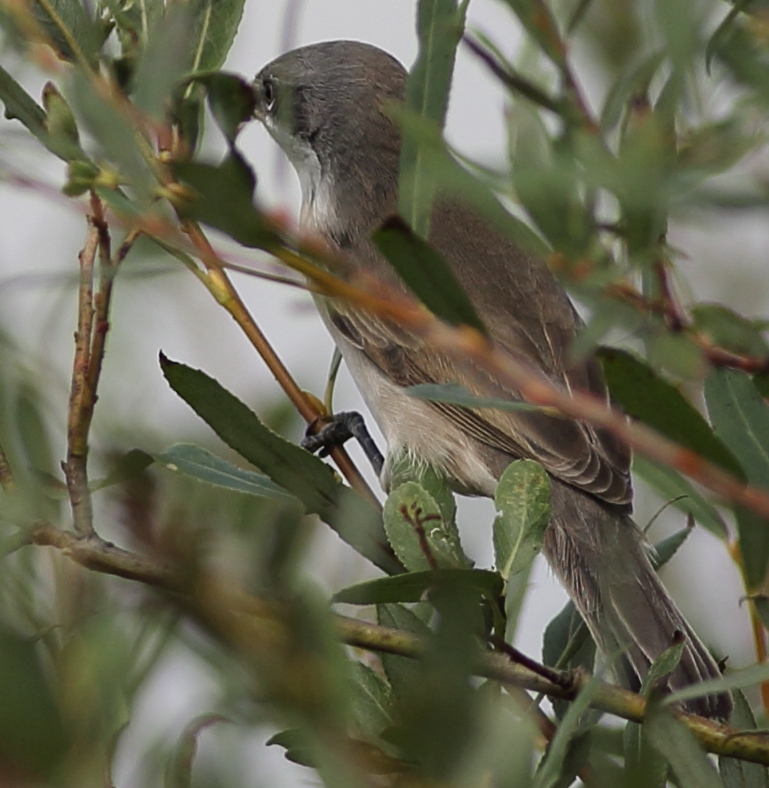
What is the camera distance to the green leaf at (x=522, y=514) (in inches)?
66.9

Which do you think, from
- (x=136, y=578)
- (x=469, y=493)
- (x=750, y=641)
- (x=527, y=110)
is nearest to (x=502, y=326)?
(x=469, y=493)

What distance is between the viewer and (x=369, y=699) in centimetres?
160

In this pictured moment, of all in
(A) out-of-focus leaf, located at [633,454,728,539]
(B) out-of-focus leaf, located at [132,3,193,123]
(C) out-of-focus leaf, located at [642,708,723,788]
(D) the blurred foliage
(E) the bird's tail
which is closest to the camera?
(D) the blurred foliage

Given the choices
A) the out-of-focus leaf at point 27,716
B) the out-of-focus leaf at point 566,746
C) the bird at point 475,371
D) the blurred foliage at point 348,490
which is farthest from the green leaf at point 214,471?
the out-of-focus leaf at point 27,716

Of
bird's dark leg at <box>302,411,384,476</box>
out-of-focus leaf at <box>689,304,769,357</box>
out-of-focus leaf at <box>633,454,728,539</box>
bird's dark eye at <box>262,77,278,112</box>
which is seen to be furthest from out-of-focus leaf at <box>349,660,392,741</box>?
bird's dark eye at <box>262,77,278,112</box>

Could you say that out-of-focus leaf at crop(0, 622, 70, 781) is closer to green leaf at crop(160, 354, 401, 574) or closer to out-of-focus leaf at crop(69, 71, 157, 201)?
out-of-focus leaf at crop(69, 71, 157, 201)

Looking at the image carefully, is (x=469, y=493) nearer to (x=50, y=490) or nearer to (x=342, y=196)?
(x=342, y=196)

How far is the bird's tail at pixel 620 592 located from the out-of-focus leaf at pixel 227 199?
4.90 ft

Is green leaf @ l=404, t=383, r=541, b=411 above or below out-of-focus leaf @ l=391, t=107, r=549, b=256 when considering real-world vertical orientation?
below

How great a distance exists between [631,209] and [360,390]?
2.57m

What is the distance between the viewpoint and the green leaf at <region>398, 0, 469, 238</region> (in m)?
1.34

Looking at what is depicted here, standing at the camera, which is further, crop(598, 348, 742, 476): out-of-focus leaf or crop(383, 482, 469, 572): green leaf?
crop(383, 482, 469, 572): green leaf

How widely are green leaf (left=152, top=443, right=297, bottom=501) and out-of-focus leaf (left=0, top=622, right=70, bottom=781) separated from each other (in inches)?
41.5

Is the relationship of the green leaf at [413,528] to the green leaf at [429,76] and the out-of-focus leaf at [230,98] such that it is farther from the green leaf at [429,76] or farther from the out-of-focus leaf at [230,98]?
the out-of-focus leaf at [230,98]
